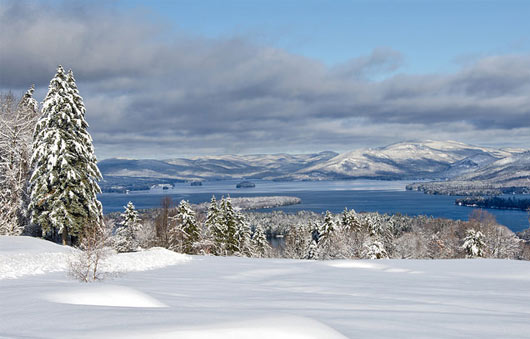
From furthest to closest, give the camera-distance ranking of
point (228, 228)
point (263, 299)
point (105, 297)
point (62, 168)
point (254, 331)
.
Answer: point (228, 228) < point (62, 168) < point (263, 299) < point (105, 297) < point (254, 331)

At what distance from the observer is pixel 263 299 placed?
1141 cm

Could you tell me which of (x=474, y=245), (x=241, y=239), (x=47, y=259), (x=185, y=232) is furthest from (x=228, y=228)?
(x=47, y=259)

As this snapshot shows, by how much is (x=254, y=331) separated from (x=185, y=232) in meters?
36.5

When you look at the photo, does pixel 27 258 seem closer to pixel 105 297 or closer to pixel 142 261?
pixel 142 261

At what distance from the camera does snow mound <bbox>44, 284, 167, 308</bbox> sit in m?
9.10

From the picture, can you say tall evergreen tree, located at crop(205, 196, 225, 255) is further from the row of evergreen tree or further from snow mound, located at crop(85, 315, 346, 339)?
snow mound, located at crop(85, 315, 346, 339)

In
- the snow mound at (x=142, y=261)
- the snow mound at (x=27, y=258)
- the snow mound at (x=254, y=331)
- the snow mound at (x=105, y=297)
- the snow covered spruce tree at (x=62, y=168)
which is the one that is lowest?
the snow mound at (x=142, y=261)

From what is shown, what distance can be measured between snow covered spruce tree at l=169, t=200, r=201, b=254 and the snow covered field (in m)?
19.1

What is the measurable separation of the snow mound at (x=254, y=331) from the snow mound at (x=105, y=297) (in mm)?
3522

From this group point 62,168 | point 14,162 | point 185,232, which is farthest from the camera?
point 185,232

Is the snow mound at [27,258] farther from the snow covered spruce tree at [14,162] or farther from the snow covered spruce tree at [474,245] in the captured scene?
the snow covered spruce tree at [474,245]

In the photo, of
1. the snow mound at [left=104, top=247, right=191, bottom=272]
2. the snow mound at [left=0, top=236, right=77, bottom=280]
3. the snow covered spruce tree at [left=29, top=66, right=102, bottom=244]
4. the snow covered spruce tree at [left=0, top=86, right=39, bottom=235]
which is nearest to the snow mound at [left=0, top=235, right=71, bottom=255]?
the snow mound at [left=0, top=236, right=77, bottom=280]

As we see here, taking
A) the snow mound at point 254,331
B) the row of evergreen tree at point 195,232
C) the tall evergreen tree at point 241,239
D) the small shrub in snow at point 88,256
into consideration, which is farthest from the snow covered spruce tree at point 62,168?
the tall evergreen tree at point 241,239

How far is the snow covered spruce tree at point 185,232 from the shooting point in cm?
4134
